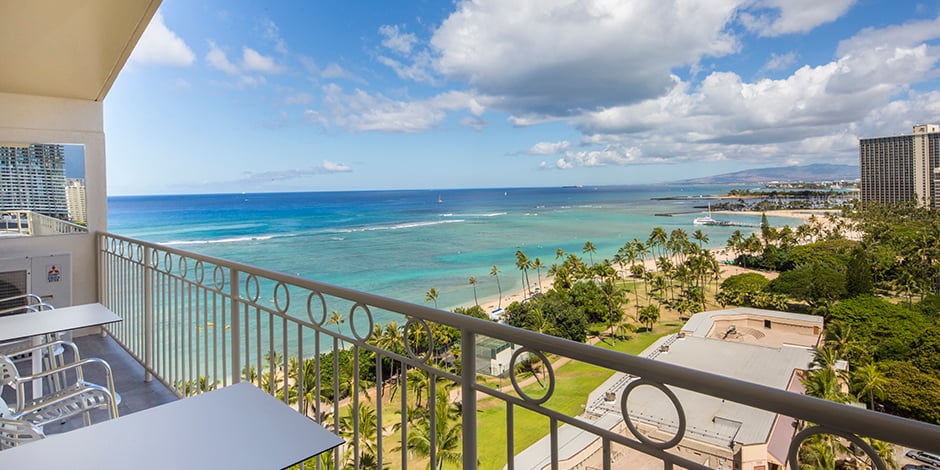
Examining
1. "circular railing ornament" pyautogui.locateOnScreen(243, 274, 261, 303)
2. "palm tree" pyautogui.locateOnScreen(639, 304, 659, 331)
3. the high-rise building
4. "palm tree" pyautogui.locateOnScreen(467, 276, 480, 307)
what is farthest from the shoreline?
"circular railing ornament" pyautogui.locateOnScreen(243, 274, 261, 303)

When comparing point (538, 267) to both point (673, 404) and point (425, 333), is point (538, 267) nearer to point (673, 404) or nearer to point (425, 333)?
point (425, 333)

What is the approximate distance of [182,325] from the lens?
2.62 m

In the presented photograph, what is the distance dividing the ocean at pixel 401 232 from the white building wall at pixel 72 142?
2129cm

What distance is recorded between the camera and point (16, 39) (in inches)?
113

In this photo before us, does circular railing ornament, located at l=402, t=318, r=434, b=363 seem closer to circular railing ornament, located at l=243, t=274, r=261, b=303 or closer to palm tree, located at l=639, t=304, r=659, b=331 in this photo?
circular railing ornament, located at l=243, t=274, r=261, b=303

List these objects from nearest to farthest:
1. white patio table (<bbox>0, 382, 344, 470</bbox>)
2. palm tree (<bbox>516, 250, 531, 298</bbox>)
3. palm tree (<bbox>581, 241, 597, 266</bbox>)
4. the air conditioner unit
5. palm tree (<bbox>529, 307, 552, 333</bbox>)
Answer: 1. white patio table (<bbox>0, 382, 344, 470</bbox>)
2. the air conditioner unit
3. palm tree (<bbox>529, 307, 552, 333</bbox>)
4. palm tree (<bbox>516, 250, 531, 298</bbox>)
5. palm tree (<bbox>581, 241, 597, 266</bbox>)

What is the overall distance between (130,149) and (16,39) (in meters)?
58.0

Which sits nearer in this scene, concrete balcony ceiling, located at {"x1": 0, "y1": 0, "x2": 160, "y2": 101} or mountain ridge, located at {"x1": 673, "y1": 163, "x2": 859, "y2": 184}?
concrete balcony ceiling, located at {"x1": 0, "y1": 0, "x2": 160, "y2": 101}

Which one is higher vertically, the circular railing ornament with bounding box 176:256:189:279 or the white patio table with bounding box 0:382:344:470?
the circular railing ornament with bounding box 176:256:189:279

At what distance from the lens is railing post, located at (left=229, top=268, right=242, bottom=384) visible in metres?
2.07

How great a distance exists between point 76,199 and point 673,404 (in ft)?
17.2

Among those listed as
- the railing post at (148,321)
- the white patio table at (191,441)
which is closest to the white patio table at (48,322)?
the railing post at (148,321)

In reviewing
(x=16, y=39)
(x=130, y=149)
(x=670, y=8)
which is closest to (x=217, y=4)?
(x=130, y=149)

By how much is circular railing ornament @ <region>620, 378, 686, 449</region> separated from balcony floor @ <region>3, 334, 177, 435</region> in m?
2.98
